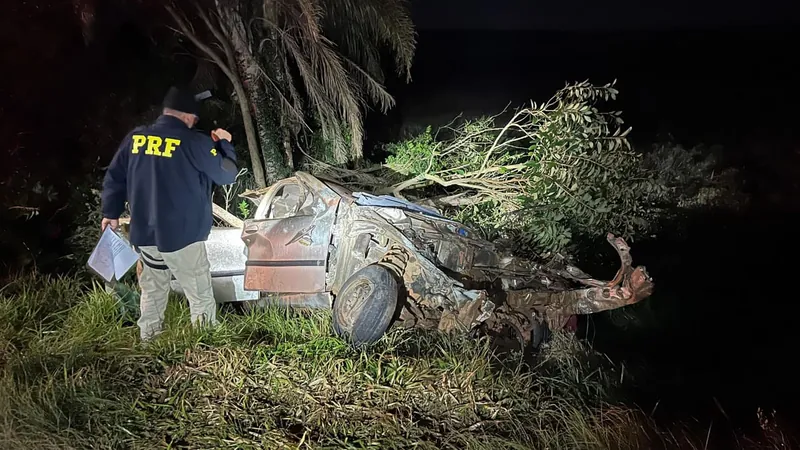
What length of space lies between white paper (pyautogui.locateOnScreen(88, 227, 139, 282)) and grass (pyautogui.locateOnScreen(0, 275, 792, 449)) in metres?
0.57

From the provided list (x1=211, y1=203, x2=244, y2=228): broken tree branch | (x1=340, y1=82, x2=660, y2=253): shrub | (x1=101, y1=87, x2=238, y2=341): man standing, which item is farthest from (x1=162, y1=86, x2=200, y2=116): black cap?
(x1=340, y1=82, x2=660, y2=253): shrub

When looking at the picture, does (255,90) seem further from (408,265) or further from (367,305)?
(367,305)

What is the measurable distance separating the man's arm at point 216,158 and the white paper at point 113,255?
31.4 inches

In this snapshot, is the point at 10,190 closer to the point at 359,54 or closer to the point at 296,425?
the point at 296,425

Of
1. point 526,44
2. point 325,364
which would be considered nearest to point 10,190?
point 325,364

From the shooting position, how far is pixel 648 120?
29.3 ft

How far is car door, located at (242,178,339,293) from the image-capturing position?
430 cm

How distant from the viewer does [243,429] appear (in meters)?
3.00

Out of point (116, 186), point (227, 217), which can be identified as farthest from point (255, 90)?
point (116, 186)

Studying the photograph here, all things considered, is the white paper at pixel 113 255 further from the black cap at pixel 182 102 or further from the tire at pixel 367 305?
the tire at pixel 367 305

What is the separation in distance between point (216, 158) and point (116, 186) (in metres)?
0.70

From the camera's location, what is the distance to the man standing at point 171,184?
321cm

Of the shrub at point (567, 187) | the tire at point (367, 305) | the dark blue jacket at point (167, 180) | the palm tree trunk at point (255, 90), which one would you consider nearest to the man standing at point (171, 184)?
the dark blue jacket at point (167, 180)

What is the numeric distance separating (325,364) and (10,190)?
3298mm
